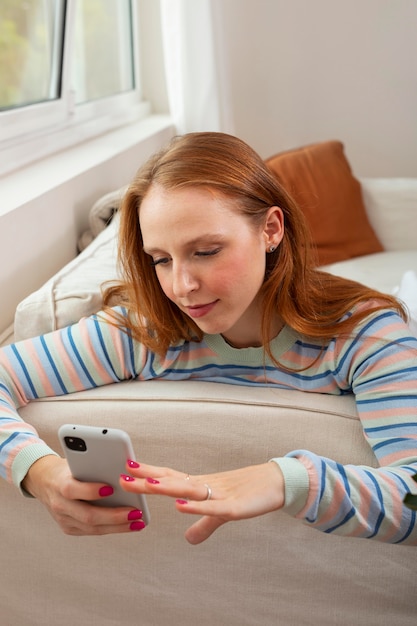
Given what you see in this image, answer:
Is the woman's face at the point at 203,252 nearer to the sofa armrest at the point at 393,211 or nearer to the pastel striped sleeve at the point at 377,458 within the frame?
the pastel striped sleeve at the point at 377,458

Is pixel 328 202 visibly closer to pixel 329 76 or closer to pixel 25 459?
pixel 329 76

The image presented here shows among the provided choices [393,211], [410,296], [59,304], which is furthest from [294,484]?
[393,211]

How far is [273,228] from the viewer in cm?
133

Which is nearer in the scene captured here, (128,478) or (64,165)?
(128,478)

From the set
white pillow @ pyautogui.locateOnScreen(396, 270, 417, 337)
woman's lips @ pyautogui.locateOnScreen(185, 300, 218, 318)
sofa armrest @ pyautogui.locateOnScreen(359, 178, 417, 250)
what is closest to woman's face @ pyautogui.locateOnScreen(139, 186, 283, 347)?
woman's lips @ pyautogui.locateOnScreen(185, 300, 218, 318)

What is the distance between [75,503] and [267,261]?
50 cm

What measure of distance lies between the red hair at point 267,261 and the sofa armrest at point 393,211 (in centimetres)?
148

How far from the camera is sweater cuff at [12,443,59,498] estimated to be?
46.6 inches

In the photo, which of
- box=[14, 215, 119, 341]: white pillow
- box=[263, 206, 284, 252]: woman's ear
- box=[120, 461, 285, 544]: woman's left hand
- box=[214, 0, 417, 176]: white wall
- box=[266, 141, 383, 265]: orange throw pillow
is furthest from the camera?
box=[214, 0, 417, 176]: white wall

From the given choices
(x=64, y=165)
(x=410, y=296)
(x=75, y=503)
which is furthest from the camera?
(x=64, y=165)

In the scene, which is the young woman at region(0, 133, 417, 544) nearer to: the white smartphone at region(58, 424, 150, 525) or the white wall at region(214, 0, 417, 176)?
the white smartphone at region(58, 424, 150, 525)

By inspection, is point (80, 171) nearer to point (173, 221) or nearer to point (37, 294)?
point (37, 294)

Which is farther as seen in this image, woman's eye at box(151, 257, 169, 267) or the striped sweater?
woman's eye at box(151, 257, 169, 267)

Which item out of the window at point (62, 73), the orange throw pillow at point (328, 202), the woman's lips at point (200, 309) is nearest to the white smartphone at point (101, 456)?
the woman's lips at point (200, 309)
